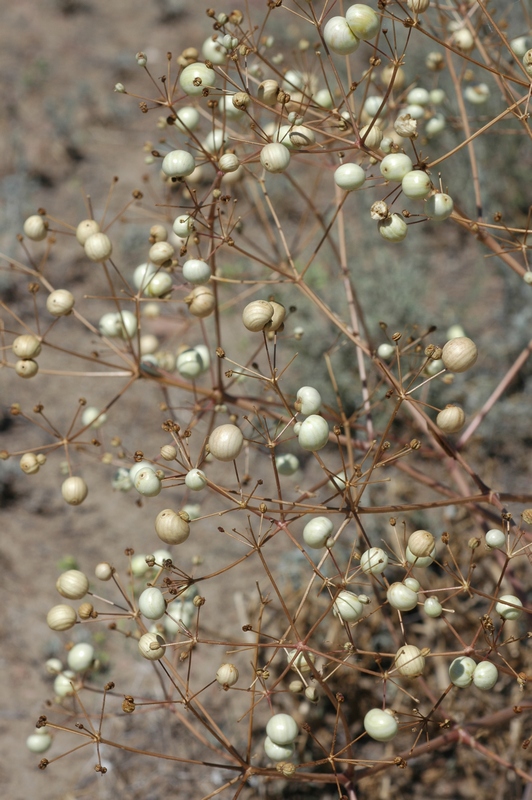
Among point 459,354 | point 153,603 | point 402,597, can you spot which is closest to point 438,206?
point 459,354

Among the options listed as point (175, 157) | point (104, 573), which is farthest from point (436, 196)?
point (104, 573)

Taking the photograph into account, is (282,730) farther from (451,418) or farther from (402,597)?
(451,418)

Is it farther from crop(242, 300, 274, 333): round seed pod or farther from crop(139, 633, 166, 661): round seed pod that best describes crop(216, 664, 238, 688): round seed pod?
crop(242, 300, 274, 333): round seed pod

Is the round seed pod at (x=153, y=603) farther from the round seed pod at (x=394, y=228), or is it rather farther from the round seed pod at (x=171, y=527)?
the round seed pod at (x=394, y=228)

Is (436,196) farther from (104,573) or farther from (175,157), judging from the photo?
(104,573)

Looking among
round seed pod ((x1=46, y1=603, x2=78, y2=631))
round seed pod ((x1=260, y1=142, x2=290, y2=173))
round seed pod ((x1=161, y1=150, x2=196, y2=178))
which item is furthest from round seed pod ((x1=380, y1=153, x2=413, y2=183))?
round seed pod ((x1=46, y1=603, x2=78, y2=631))
